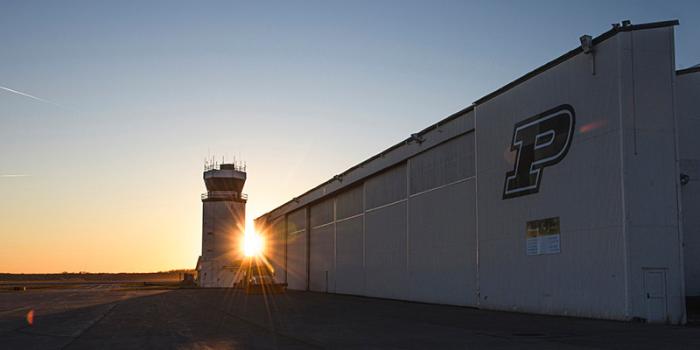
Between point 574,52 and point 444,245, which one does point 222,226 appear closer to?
point 444,245

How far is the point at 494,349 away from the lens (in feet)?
50.5

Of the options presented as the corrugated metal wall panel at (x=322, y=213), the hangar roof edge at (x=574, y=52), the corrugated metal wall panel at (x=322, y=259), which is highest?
the hangar roof edge at (x=574, y=52)

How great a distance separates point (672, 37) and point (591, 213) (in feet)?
22.9

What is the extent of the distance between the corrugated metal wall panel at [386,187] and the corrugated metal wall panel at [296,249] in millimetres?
19649

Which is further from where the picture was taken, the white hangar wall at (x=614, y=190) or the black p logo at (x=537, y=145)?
the black p logo at (x=537, y=145)

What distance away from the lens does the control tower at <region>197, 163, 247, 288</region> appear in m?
83.2

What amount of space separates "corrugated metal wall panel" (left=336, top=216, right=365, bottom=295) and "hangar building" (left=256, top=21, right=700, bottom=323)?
7.20 metres

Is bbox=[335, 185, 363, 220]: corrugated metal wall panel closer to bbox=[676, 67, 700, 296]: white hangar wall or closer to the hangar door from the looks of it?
the hangar door

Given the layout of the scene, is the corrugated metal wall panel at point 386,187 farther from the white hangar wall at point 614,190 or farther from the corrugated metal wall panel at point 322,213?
the white hangar wall at point 614,190

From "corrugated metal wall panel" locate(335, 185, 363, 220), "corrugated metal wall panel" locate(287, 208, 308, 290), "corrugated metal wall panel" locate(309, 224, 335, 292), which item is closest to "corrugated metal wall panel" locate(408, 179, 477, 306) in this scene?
"corrugated metal wall panel" locate(335, 185, 363, 220)

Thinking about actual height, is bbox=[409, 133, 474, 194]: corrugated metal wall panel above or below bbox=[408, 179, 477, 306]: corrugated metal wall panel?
above

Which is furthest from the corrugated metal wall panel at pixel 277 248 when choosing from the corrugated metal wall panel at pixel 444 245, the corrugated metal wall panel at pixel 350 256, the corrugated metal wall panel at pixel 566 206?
the corrugated metal wall panel at pixel 566 206

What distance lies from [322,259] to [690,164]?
37.2m

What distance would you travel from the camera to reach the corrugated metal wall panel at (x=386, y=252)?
42.7 metres
